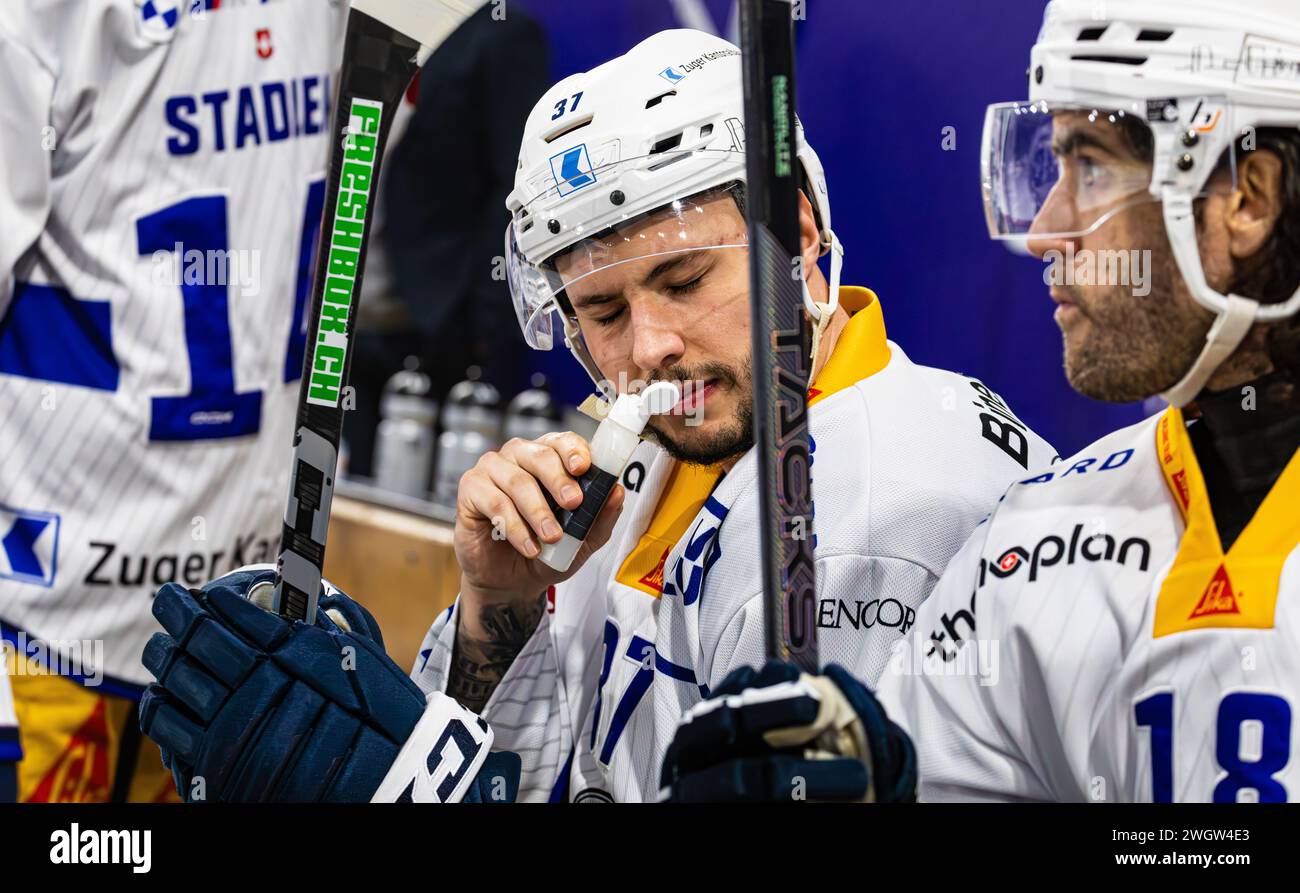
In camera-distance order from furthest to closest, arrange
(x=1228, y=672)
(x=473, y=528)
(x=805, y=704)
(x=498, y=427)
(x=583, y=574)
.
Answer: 1. (x=498, y=427)
2. (x=583, y=574)
3. (x=473, y=528)
4. (x=1228, y=672)
5. (x=805, y=704)

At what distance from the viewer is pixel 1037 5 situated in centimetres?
257

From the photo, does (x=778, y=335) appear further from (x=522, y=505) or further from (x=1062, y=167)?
(x=522, y=505)

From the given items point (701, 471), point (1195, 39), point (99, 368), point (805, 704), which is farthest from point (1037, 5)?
point (805, 704)

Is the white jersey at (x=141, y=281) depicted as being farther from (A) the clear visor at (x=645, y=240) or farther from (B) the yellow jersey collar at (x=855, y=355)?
(B) the yellow jersey collar at (x=855, y=355)

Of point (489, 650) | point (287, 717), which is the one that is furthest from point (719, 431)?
point (287, 717)

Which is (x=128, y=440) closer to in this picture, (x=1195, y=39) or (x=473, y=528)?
(x=473, y=528)

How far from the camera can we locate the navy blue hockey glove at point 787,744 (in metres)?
Result: 1.17

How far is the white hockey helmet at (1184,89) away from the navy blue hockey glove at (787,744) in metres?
0.42

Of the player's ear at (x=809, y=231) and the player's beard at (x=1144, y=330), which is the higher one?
the player's ear at (x=809, y=231)

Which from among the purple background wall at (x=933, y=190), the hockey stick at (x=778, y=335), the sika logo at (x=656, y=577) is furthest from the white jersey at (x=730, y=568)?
the purple background wall at (x=933, y=190)

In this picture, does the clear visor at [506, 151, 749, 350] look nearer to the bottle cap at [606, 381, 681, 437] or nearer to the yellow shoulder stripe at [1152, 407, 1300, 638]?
the bottle cap at [606, 381, 681, 437]

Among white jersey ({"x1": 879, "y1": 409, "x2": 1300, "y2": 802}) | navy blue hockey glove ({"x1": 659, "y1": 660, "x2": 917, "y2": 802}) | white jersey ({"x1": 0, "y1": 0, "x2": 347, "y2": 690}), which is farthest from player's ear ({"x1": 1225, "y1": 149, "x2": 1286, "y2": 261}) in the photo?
white jersey ({"x1": 0, "y1": 0, "x2": 347, "y2": 690})

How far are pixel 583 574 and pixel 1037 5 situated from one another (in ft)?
4.14

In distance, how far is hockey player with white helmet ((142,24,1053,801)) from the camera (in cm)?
152
